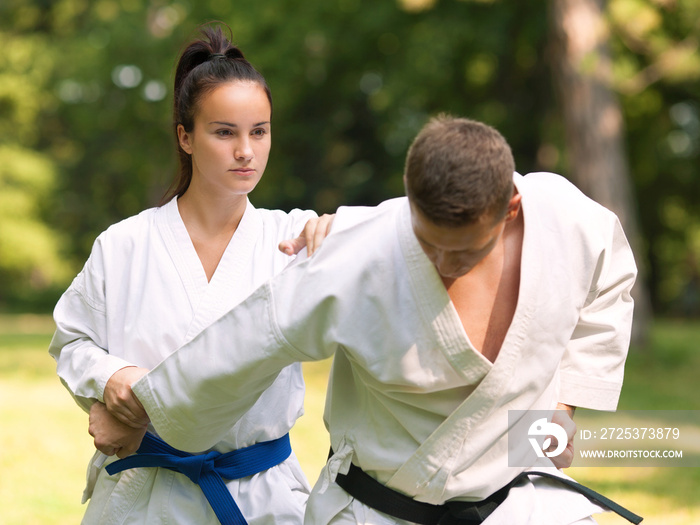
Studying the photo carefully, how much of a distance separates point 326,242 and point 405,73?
15182mm

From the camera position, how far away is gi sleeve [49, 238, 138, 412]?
2.57m

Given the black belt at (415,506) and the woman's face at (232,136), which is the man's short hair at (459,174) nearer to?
the black belt at (415,506)

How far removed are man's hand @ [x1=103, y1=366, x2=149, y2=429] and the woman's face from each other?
0.65 m

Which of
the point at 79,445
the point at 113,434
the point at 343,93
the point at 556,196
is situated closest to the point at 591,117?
the point at 79,445

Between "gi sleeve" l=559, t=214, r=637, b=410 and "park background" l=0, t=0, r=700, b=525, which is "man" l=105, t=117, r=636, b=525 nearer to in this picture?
"gi sleeve" l=559, t=214, r=637, b=410

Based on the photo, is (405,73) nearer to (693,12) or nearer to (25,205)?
(693,12)

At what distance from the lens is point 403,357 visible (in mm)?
1902

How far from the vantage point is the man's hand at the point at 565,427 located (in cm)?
228

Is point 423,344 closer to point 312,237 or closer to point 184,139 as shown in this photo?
point 312,237

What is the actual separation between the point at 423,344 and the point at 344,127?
908 inches

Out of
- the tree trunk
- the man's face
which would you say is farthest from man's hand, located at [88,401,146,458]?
the tree trunk

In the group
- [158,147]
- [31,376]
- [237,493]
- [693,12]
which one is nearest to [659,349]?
[693,12]

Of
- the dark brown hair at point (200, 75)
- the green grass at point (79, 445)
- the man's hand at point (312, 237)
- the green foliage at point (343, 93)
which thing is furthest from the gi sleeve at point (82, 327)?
the green foliage at point (343, 93)

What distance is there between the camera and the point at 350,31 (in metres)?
18.5
